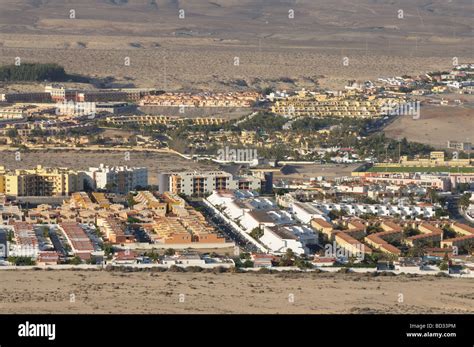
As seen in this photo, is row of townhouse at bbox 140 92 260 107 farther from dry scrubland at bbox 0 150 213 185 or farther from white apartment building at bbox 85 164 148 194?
white apartment building at bbox 85 164 148 194

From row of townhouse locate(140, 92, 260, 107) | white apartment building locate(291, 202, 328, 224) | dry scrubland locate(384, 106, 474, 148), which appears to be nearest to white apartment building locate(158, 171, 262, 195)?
white apartment building locate(291, 202, 328, 224)

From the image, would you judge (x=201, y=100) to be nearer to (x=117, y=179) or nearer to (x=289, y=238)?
(x=117, y=179)

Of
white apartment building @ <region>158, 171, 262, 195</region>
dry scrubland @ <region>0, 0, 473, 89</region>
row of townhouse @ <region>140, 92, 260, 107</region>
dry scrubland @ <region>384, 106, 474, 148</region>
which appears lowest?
white apartment building @ <region>158, 171, 262, 195</region>

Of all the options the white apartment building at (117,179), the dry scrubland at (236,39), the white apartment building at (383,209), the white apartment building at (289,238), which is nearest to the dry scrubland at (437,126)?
the white apartment building at (117,179)

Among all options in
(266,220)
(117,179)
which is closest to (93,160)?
(117,179)

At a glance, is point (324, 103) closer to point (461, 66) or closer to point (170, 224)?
point (461, 66)
